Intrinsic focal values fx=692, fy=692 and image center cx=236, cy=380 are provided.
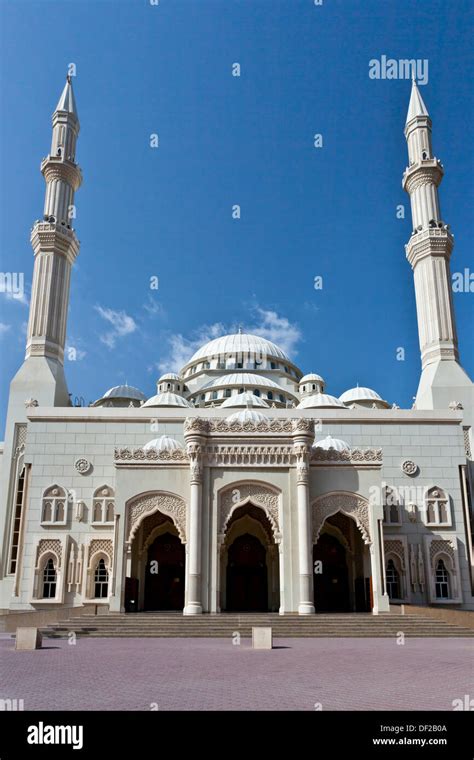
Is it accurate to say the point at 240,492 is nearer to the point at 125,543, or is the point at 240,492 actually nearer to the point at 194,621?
the point at 125,543

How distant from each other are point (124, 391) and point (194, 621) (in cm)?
2444

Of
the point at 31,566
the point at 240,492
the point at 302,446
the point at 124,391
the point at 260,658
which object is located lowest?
the point at 260,658

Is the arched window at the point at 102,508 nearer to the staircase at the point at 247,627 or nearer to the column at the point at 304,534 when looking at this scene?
the staircase at the point at 247,627

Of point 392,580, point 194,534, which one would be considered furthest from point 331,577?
point 194,534

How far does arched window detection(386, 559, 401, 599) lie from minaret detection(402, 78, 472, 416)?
26.3 feet

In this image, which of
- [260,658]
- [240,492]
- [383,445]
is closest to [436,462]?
[383,445]

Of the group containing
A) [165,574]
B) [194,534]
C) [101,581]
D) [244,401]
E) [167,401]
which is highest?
[167,401]

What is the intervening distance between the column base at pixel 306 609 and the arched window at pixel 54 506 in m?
11.1

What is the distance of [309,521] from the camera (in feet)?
79.0

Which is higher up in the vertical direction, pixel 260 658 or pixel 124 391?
pixel 124 391

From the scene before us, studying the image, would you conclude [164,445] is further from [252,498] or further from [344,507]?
[344,507]

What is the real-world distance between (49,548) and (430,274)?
22101 millimetres

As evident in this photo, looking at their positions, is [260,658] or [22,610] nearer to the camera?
[260,658]

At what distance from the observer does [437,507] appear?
2931cm
